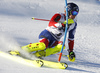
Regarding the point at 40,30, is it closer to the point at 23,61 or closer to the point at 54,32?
the point at 54,32

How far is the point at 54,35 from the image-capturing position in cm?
432

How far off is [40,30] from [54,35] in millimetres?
2388

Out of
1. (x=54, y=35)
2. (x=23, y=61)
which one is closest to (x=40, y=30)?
(x=54, y=35)

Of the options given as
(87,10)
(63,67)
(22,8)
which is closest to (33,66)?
(63,67)

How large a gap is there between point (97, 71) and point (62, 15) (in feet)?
3.64

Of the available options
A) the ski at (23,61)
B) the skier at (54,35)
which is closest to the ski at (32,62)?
the ski at (23,61)

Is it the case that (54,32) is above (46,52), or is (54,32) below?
above

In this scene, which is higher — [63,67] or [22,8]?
[22,8]

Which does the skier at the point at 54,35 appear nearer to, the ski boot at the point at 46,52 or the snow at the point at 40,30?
the ski boot at the point at 46,52

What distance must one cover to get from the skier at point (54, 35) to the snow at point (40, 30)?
8.9 inches

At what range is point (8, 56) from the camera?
3.83 meters

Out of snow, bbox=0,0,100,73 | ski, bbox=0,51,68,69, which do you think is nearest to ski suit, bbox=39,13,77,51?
snow, bbox=0,0,100,73

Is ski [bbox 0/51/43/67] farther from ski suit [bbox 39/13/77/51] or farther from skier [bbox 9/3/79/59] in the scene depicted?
ski suit [bbox 39/13/77/51]

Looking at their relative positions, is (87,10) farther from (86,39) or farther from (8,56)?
(8,56)
